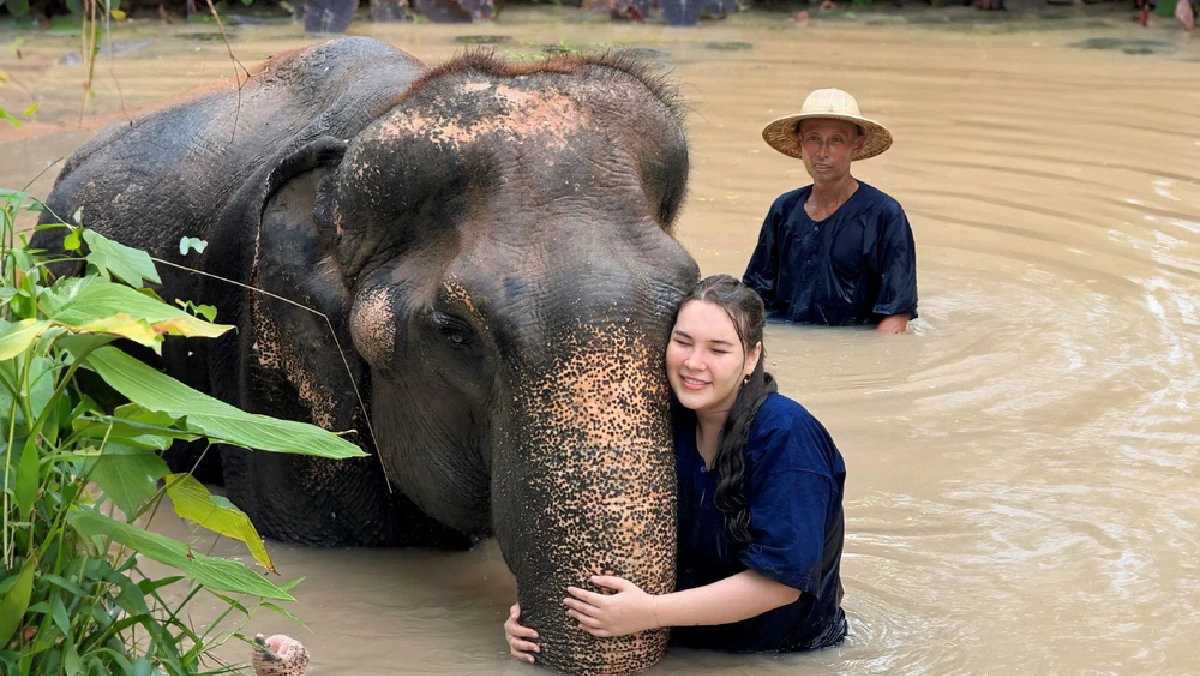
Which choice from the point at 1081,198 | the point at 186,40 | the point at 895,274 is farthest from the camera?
the point at 186,40

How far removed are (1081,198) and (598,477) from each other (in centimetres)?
510

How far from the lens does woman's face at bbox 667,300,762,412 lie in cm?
264

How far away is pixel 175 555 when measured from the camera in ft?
6.88

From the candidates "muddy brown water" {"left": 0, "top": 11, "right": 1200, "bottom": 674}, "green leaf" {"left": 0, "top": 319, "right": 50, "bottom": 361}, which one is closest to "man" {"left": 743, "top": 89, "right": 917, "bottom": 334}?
"muddy brown water" {"left": 0, "top": 11, "right": 1200, "bottom": 674}

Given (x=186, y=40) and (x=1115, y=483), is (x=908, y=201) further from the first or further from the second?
(x=186, y=40)

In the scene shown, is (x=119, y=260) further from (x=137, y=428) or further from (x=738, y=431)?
(x=738, y=431)

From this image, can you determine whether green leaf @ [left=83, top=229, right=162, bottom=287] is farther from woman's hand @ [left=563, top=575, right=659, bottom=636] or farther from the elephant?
woman's hand @ [left=563, top=575, right=659, bottom=636]

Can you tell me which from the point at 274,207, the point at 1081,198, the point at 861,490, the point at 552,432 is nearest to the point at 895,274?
the point at 861,490

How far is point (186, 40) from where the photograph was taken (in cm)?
1191

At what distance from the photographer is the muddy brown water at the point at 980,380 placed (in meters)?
3.18

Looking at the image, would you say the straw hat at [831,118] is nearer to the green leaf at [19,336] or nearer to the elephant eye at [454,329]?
the elephant eye at [454,329]

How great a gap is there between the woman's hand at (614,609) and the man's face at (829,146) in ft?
9.87

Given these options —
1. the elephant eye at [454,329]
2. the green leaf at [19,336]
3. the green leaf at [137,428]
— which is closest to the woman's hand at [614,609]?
the elephant eye at [454,329]

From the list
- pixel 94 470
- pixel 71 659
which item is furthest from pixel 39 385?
pixel 71 659
